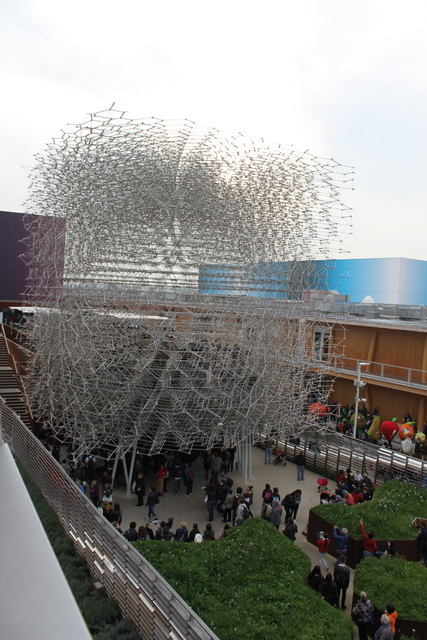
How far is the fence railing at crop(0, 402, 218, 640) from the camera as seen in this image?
5297 millimetres

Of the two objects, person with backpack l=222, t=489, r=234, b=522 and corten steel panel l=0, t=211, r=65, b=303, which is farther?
corten steel panel l=0, t=211, r=65, b=303

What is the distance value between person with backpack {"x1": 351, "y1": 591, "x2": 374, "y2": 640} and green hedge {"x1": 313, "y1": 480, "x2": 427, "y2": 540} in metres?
2.78

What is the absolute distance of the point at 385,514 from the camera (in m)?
11.2

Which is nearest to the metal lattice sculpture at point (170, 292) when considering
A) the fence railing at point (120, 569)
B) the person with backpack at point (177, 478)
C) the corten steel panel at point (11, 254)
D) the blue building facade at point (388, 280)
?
the person with backpack at point (177, 478)

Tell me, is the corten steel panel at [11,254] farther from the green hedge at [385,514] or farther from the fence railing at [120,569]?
the green hedge at [385,514]

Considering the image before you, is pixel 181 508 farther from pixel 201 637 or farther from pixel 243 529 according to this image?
pixel 201 637

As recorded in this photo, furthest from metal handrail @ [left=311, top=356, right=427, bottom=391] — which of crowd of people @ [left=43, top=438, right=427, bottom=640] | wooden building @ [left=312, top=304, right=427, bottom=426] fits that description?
crowd of people @ [left=43, top=438, right=427, bottom=640]

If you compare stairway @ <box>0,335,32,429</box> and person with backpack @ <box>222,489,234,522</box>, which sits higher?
stairway @ <box>0,335,32,429</box>

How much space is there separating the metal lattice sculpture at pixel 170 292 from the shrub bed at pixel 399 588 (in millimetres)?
5456

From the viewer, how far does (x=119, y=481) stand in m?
14.4

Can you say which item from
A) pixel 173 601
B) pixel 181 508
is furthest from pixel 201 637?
pixel 181 508

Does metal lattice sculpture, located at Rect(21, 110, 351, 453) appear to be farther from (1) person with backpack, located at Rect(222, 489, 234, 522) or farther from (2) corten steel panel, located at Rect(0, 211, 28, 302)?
(2) corten steel panel, located at Rect(0, 211, 28, 302)

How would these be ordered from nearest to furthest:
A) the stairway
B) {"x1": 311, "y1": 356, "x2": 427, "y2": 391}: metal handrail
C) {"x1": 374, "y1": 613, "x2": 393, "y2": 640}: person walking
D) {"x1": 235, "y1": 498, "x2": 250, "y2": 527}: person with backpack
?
1. {"x1": 374, "y1": 613, "x2": 393, "y2": 640}: person walking
2. {"x1": 235, "y1": 498, "x2": 250, "y2": 527}: person with backpack
3. the stairway
4. {"x1": 311, "y1": 356, "x2": 427, "y2": 391}: metal handrail

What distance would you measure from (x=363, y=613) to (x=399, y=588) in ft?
3.61
